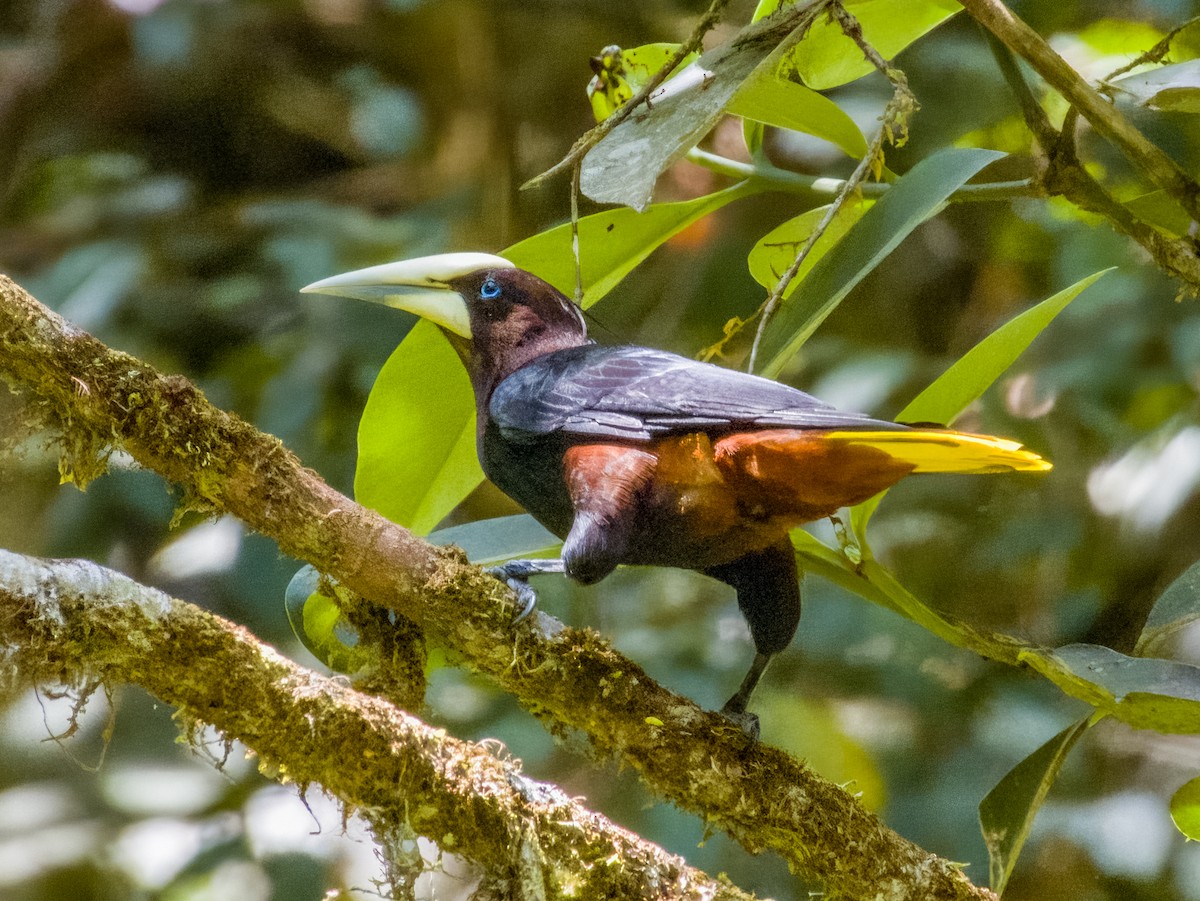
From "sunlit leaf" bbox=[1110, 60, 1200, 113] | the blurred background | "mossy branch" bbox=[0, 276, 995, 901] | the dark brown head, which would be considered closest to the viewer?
"mossy branch" bbox=[0, 276, 995, 901]

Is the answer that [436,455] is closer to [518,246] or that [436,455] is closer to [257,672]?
[518,246]

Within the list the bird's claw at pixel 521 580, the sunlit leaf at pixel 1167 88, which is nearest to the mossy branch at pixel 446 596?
the bird's claw at pixel 521 580

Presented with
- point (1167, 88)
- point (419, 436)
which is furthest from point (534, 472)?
point (1167, 88)

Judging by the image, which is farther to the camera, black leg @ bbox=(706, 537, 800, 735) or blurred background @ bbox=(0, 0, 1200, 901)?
blurred background @ bbox=(0, 0, 1200, 901)

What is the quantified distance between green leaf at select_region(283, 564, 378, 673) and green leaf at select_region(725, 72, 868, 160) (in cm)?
74

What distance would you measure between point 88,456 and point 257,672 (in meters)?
0.30

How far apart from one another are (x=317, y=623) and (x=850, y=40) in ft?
3.22

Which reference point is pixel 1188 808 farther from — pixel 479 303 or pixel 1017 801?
pixel 479 303

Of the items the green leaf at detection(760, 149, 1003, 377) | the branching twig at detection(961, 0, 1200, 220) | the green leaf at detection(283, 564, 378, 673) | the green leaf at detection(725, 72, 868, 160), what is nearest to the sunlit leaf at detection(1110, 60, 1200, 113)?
the branching twig at detection(961, 0, 1200, 220)

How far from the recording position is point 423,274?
4.25 ft

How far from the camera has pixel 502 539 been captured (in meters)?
1.38

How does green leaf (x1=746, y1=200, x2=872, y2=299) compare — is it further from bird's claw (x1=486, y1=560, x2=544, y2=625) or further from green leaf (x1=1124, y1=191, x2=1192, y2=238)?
bird's claw (x1=486, y1=560, x2=544, y2=625)

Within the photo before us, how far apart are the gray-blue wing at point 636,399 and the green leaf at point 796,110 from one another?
0.31 metres

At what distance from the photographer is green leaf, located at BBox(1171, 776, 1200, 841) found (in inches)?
49.3
